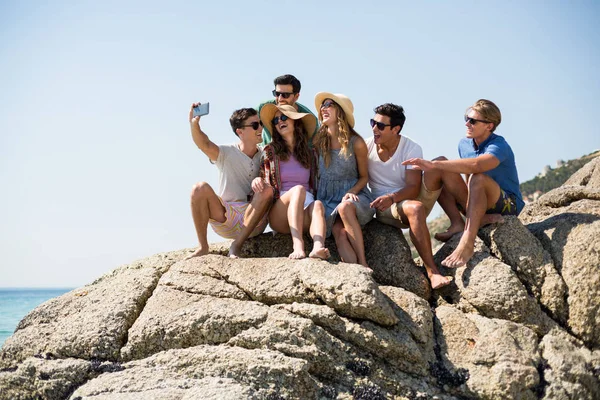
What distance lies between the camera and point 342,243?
8.66 meters

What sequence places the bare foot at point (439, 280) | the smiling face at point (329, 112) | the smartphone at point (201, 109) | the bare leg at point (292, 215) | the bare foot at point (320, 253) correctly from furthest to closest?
the smiling face at point (329, 112)
the smartphone at point (201, 109)
the bare foot at point (439, 280)
the bare leg at point (292, 215)
the bare foot at point (320, 253)

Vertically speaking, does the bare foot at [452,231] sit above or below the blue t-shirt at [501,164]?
below

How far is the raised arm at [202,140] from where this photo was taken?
8.79 meters

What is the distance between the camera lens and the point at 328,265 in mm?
7715

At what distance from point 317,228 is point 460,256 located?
6.40ft

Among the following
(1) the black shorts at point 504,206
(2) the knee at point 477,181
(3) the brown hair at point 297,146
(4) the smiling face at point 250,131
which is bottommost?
(1) the black shorts at point 504,206

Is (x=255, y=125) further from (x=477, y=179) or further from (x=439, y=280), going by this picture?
(x=439, y=280)

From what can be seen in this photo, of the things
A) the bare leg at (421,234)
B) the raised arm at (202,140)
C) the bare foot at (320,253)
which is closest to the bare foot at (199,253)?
the raised arm at (202,140)

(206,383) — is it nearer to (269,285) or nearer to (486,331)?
(269,285)

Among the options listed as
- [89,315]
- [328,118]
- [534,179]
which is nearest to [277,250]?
[328,118]

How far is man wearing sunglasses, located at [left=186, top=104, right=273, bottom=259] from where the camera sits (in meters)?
8.94

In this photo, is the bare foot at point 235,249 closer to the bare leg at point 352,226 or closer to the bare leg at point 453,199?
the bare leg at point 352,226

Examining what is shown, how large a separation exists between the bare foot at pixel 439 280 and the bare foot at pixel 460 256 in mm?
175

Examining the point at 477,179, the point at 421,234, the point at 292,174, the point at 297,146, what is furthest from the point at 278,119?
the point at 477,179
